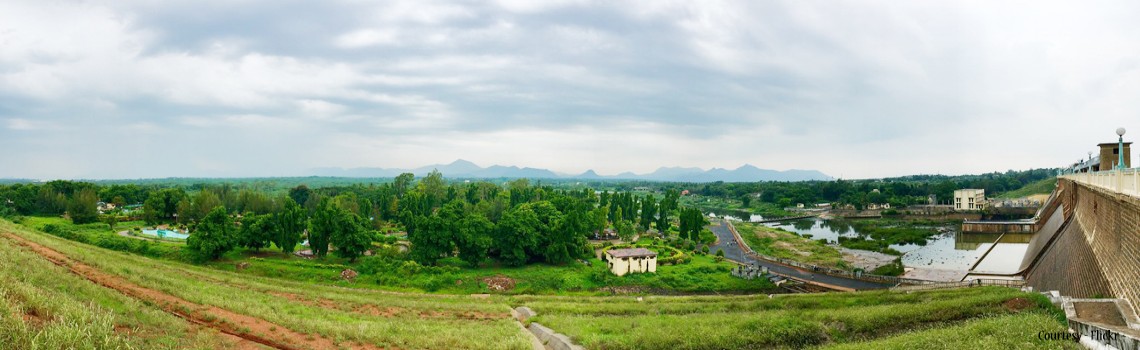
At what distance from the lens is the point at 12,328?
766 centimetres

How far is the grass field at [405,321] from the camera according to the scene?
9562 mm

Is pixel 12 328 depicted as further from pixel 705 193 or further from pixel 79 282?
pixel 705 193

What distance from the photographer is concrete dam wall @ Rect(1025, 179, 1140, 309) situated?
13062mm

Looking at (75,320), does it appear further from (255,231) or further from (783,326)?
(255,231)

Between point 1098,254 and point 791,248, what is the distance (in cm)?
3870

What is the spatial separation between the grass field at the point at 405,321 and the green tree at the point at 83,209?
133 ft

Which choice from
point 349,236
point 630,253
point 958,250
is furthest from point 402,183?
point 958,250

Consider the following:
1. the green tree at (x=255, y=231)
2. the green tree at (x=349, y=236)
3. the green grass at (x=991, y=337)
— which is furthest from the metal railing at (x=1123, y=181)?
the green tree at (x=255, y=231)

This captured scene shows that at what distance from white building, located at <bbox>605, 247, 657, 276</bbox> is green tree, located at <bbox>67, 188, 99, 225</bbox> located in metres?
53.8

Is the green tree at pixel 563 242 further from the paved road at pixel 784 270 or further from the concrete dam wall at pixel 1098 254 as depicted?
the concrete dam wall at pixel 1098 254

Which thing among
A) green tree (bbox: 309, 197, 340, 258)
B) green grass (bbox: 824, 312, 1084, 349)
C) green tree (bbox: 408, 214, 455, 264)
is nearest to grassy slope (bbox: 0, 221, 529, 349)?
green grass (bbox: 824, 312, 1084, 349)

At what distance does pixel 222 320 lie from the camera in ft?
43.8

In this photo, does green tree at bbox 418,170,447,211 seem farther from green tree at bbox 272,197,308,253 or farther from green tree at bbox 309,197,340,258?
green tree at bbox 309,197,340,258

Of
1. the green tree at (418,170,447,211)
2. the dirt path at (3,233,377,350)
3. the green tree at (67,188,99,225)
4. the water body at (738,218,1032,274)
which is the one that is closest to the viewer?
the dirt path at (3,233,377,350)
